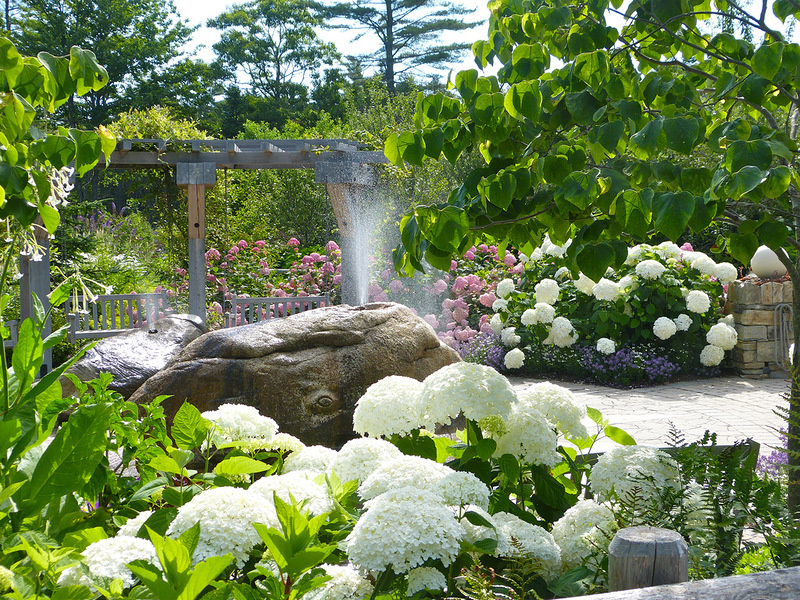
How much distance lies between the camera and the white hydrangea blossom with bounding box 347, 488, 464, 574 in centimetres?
118

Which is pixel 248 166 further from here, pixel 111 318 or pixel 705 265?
pixel 705 265

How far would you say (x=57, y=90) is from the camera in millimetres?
1718

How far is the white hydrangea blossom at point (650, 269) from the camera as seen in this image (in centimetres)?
720

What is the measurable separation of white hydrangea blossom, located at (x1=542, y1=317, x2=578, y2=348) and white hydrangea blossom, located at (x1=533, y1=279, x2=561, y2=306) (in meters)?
0.28

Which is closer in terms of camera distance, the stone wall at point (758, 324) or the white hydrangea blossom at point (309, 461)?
the white hydrangea blossom at point (309, 461)

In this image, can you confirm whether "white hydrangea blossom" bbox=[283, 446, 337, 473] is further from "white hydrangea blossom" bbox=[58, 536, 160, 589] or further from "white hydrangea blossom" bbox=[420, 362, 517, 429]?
"white hydrangea blossom" bbox=[58, 536, 160, 589]

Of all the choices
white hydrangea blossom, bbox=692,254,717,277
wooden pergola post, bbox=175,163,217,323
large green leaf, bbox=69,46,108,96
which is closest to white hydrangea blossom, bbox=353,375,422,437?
large green leaf, bbox=69,46,108,96

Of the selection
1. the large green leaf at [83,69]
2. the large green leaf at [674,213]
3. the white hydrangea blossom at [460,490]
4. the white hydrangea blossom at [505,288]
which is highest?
the large green leaf at [83,69]

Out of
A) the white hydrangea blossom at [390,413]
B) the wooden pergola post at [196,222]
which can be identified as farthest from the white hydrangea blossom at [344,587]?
the wooden pergola post at [196,222]

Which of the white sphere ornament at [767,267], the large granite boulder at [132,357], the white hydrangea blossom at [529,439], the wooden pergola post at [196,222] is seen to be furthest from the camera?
the wooden pergola post at [196,222]

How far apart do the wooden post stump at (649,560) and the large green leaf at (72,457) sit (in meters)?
1.12

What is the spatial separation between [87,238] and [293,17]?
20282 mm

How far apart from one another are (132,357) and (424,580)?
4033mm

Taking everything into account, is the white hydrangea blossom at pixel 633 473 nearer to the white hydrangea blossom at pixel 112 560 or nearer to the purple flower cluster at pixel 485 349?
the white hydrangea blossom at pixel 112 560
